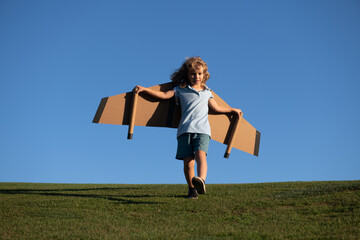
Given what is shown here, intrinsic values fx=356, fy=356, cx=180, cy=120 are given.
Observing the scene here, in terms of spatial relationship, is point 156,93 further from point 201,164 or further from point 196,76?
point 201,164

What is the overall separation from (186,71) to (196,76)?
280mm

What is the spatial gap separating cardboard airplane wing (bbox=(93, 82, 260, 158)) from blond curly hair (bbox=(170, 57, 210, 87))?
0.20 metres

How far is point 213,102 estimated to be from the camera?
6.48 metres

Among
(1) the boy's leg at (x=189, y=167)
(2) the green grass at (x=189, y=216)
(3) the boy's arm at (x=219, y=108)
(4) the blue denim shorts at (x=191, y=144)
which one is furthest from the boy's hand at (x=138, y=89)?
(2) the green grass at (x=189, y=216)

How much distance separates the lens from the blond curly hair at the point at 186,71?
6.12 meters

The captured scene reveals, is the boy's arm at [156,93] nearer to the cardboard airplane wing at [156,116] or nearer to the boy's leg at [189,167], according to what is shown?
→ the cardboard airplane wing at [156,116]

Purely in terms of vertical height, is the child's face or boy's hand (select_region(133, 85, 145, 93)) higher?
the child's face

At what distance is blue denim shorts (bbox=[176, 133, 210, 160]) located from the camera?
5633mm

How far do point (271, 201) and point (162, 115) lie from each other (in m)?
2.42

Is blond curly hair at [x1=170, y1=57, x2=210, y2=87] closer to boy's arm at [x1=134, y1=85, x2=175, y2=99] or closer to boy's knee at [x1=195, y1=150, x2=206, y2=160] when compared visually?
boy's arm at [x1=134, y1=85, x2=175, y2=99]

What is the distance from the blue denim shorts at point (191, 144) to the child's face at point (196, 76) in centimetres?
98

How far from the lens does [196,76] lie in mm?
6074

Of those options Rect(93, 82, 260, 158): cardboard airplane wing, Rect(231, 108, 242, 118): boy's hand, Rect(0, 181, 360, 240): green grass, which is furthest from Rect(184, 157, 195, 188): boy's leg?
Rect(231, 108, 242, 118): boy's hand

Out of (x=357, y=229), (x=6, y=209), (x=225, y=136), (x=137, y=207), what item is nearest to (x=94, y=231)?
(x=137, y=207)
